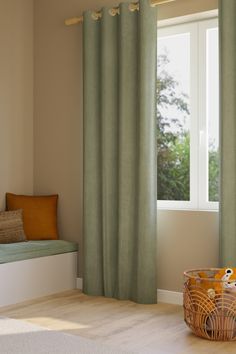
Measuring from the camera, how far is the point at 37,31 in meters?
5.18

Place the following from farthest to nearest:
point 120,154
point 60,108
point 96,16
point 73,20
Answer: point 60,108, point 73,20, point 96,16, point 120,154

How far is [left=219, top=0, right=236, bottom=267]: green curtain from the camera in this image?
3.79 m

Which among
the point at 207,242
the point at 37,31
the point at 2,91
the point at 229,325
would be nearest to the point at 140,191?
the point at 207,242

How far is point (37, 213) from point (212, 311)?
2063mm

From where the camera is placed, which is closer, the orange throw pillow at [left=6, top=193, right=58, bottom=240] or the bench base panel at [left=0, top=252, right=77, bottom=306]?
the bench base panel at [left=0, top=252, right=77, bottom=306]

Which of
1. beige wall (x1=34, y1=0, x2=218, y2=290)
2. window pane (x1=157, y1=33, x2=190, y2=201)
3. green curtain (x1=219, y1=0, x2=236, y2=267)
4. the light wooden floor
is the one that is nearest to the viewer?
the light wooden floor

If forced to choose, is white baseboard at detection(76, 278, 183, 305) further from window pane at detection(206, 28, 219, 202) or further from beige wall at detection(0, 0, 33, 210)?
beige wall at detection(0, 0, 33, 210)

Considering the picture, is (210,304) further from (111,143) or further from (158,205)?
(111,143)

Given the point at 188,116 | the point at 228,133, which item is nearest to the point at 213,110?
the point at 188,116

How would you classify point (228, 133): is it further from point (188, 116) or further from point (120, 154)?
point (120, 154)

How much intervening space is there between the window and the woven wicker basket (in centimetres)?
95

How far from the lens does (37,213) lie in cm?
484

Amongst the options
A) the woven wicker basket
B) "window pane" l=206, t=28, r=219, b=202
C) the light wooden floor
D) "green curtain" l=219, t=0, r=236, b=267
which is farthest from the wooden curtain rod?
the light wooden floor

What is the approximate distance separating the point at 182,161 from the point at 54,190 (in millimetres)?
1299
